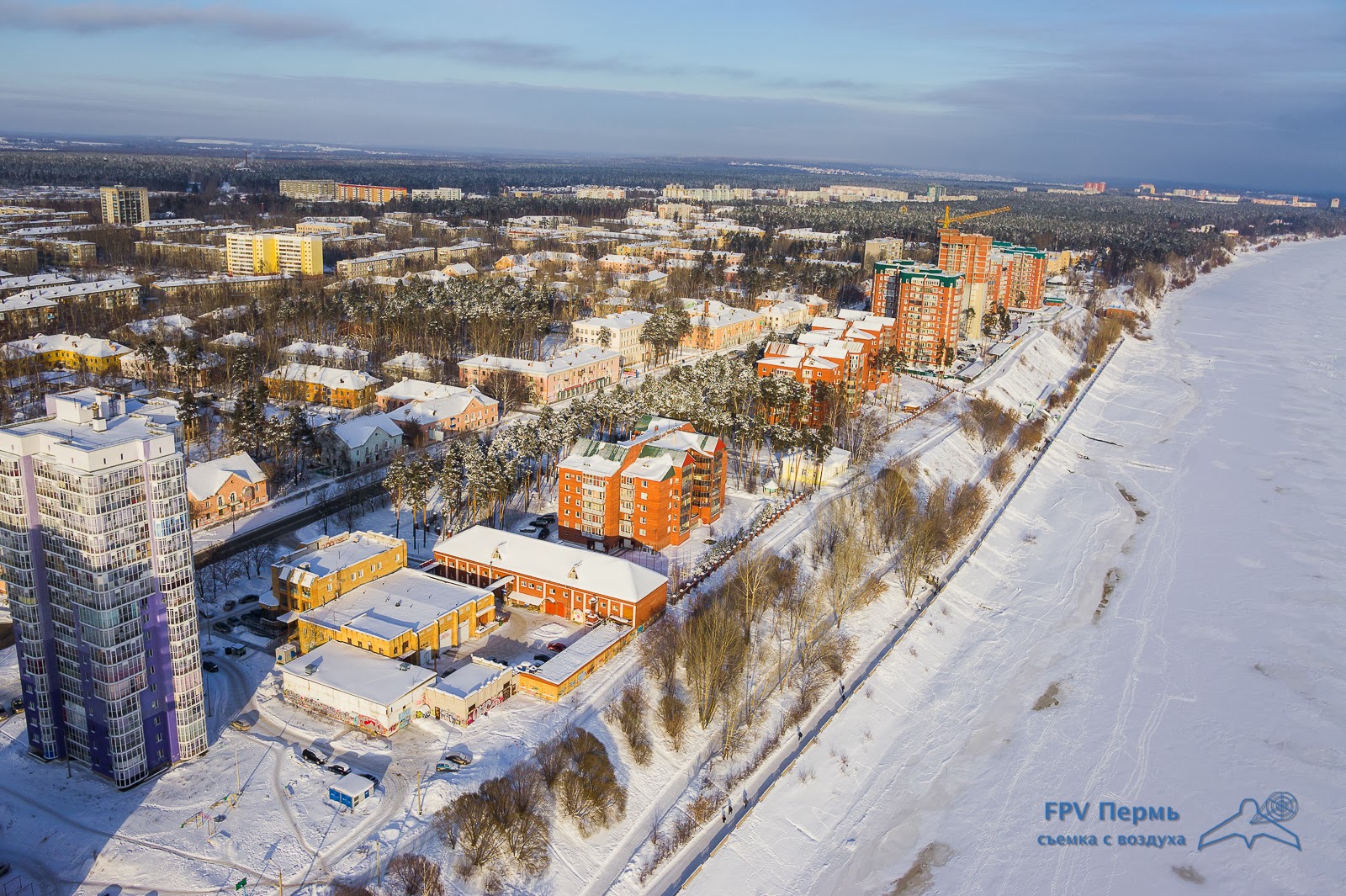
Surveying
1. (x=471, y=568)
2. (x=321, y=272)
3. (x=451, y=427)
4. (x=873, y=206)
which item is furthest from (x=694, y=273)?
(x=873, y=206)

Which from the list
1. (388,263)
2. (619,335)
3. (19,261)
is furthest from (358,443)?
(19,261)

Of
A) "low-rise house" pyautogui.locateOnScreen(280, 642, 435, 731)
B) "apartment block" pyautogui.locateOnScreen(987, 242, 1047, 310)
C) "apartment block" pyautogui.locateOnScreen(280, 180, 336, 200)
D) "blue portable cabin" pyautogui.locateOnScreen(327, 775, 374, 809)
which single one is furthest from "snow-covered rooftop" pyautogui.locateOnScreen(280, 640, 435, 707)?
"apartment block" pyautogui.locateOnScreen(280, 180, 336, 200)

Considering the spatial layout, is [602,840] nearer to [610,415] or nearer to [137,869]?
[137,869]

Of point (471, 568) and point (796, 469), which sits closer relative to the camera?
point (471, 568)

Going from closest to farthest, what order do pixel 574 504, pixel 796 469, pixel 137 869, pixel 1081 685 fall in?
pixel 137 869 < pixel 1081 685 < pixel 574 504 < pixel 796 469

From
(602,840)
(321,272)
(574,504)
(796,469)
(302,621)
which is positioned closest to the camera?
(602,840)

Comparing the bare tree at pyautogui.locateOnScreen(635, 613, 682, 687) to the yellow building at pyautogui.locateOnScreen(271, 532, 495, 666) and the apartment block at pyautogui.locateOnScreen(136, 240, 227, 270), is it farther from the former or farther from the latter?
the apartment block at pyautogui.locateOnScreen(136, 240, 227, 270)

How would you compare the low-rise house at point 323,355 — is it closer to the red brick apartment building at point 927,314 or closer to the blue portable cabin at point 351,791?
the red brick apartment building at point 927,314
